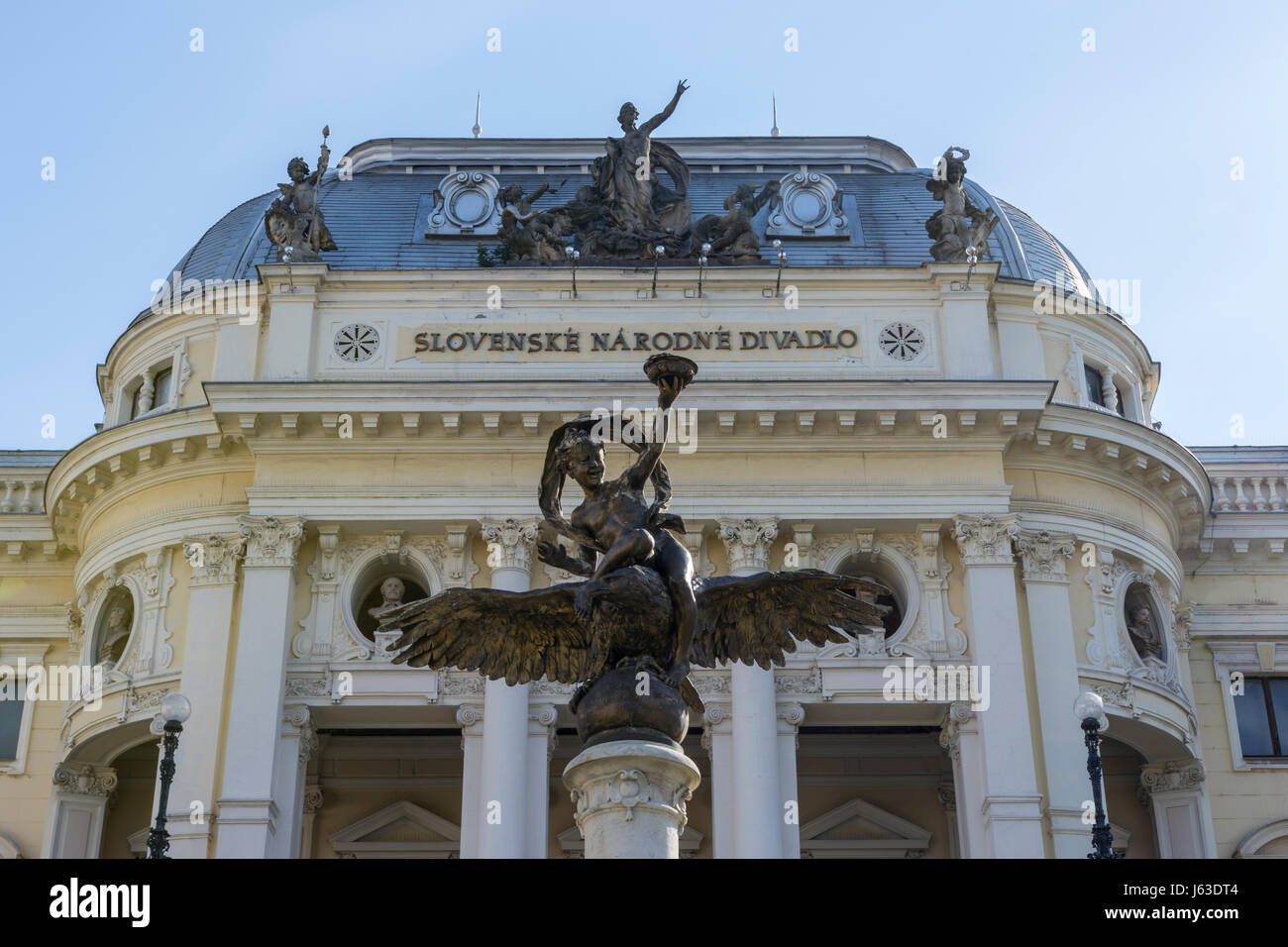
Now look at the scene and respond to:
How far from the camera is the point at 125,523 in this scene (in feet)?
101

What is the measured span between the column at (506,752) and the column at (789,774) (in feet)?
12.0

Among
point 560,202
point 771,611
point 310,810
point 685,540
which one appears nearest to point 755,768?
point 685,540

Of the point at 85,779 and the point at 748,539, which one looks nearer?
the point at 748,539

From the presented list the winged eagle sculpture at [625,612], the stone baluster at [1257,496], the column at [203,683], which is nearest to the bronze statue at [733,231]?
the column at [203,683]

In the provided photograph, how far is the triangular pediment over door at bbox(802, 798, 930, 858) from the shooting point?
30641 millimetres

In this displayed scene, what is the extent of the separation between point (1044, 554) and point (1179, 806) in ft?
16.9

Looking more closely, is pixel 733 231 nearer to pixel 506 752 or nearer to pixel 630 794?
pixel 506 752

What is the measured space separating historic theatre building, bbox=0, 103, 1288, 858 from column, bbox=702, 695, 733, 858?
0.17 ft

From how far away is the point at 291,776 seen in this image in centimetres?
2739

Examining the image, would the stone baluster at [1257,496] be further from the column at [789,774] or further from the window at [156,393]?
the window at [156,393]

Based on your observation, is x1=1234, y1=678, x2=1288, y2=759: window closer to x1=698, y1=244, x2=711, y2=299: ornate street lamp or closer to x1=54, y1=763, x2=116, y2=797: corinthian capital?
x1=698, y1=244, x2=711, y2=299: ornate street lamp

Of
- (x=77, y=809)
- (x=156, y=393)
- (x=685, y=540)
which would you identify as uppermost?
(x=156, y=393)

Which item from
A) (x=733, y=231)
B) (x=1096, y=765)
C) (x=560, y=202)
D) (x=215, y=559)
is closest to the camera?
(x=1096, y=765)

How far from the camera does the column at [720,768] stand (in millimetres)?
26672
